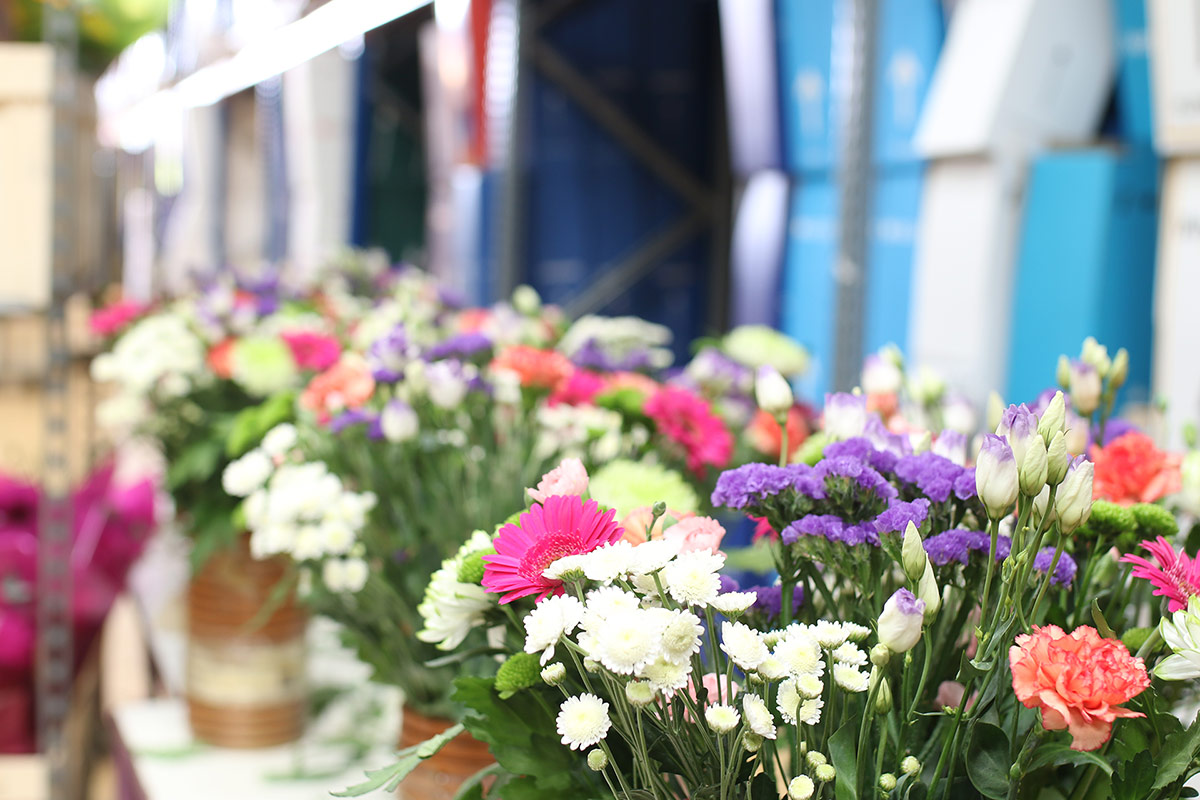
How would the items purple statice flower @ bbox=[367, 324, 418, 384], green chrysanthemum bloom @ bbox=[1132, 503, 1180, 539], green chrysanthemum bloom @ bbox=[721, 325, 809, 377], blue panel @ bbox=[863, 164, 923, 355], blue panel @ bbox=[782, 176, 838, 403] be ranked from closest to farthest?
green chrysanthemum bloom @ bbox=[1132, 503, 1180, 539]
purple statice flower @ bbox=[367, 324, 418, 384]
green chrysanthemum bloom @ bbox=[721, 325, 809, 377]
blue panel @ bbox=[863, 164, 923, 355]
blue panel @ bbox=[782, 176, 838, 403]

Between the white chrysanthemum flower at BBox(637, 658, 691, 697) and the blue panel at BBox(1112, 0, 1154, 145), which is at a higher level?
the blue panel at BBox(1112, 0, 1154, 145)

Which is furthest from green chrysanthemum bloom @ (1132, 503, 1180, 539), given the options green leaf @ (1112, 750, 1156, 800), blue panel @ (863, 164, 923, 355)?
blue panel @ (863, 164, 923, 355)

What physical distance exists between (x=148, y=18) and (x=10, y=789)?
45.9 inches

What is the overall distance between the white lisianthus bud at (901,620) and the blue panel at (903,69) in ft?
3.06

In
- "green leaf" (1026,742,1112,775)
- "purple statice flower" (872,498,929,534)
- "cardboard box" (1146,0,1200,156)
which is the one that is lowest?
"green leaf" (1026,742,1112,775)

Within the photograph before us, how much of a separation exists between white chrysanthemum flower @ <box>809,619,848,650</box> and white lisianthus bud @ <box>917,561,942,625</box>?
0.09 feet

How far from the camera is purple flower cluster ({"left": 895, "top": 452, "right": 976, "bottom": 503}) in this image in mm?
394

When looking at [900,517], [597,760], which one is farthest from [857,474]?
[597,760]

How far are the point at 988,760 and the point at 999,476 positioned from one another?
0.35ft

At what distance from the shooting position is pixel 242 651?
3.38ft

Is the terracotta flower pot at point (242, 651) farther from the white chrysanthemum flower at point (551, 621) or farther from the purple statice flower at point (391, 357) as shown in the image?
the white chrysanthemum flower at point (551, 621)

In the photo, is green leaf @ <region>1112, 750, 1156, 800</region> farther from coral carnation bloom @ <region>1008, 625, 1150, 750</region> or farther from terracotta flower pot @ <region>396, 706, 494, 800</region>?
terracotta flower pot @ <region>396, 706, 494, 800</region>

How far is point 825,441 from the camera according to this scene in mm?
514

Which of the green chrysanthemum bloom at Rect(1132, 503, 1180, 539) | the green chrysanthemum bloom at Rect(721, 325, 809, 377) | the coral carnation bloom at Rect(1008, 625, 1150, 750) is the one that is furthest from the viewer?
the green chrysanthemum bloom at Rect(721, 325, 809, 377)
